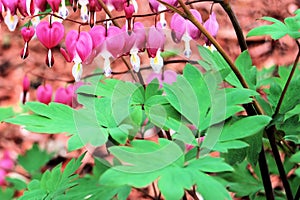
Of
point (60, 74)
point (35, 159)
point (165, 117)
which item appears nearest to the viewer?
point (165, 117)

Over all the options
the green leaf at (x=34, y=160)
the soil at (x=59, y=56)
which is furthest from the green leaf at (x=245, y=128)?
the soil at (x=59, y=56)

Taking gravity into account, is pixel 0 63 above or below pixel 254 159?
below

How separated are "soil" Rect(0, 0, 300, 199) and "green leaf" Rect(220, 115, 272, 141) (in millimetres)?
1917

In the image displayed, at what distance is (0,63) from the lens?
3072mm

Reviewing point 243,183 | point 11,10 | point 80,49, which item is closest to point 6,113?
point 11,10

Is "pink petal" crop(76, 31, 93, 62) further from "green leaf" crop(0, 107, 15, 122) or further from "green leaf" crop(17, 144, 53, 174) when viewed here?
"green leaf" crop(17, 144, 53, 174)

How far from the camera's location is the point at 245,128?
82 cm

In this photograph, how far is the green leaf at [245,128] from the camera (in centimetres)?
81

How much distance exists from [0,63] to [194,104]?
2345 millimetres

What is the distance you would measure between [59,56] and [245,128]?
7.69 feet

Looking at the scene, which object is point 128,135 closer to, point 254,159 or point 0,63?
point 254,159

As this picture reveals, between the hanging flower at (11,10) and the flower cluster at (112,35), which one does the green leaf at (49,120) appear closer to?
the flower cluster at (112,35)

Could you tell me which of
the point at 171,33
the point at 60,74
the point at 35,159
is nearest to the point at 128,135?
the point at 171,33

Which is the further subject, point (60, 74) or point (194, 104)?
point (60, 74)
